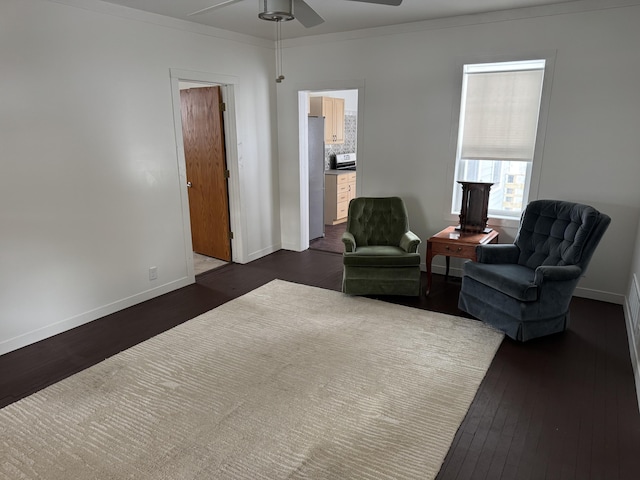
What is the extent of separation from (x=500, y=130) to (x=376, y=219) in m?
1.51

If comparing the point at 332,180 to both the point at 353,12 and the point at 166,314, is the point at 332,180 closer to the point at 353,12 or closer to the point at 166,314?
the point at 353,12

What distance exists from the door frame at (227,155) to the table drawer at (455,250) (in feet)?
7.68

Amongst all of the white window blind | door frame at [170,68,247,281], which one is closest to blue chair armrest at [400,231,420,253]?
the white window blind

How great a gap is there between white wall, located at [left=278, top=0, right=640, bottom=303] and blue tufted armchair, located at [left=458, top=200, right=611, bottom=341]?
23.0 inches

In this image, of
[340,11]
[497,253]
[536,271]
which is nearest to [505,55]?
[340,11]

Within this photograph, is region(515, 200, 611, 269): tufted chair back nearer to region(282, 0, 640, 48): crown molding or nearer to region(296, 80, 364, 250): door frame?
region(282, 0, 640, 48): crown molding

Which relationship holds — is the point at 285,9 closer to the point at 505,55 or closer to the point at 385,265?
the point at 385,265

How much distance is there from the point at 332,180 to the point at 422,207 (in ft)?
8.58

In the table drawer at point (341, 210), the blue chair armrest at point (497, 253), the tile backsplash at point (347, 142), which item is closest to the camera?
the blue chair armrest at point (497, 253)

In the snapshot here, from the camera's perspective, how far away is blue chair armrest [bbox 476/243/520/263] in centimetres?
367

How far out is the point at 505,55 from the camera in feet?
13.0

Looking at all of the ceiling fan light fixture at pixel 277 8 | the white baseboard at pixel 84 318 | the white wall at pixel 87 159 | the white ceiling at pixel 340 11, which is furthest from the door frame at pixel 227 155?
the ceiling fan light fixture at pixel 277 8

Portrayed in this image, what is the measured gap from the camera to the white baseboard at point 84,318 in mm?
3164

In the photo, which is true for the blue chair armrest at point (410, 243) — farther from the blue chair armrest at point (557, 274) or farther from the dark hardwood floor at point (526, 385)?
the blue chair armrest at point (557, 274)
